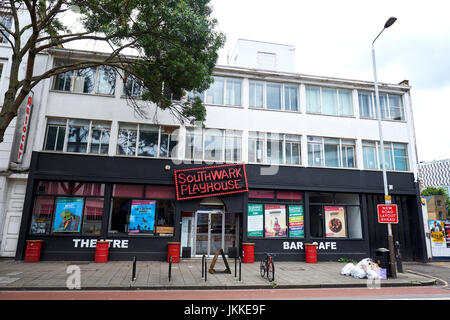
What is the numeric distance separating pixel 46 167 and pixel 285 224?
1324 cm

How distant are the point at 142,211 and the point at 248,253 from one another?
6.03m

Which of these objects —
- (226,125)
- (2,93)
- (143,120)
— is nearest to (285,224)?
(226,125)

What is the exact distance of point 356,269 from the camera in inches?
452

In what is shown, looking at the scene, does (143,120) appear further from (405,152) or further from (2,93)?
(405,152)

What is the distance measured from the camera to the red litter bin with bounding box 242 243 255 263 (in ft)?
48.1

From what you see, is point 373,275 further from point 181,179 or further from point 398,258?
point 181,179

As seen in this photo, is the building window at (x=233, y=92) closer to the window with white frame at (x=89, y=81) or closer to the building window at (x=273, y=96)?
the building window at (x=273, y=96)

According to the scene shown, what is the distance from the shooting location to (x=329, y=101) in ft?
59.9

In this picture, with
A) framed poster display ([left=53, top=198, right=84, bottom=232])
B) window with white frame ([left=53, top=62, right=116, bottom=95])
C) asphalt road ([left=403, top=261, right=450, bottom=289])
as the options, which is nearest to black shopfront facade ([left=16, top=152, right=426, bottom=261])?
framed poster display ([left=53, top=198, right=84, bottom=232])

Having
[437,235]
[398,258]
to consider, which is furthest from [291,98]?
[437,235]

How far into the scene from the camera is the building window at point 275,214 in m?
15.8

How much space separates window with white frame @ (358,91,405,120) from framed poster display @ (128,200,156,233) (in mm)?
14506

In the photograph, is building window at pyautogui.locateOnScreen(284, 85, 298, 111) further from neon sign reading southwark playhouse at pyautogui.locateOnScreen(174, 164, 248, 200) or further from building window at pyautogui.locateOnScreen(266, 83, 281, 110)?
neon sign reading southwark playhouse at pyautogui.locateOnScreen(174, 164, 248, 200)

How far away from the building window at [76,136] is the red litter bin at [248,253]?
9102mm
